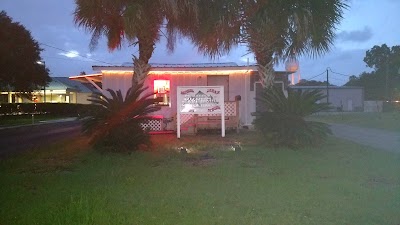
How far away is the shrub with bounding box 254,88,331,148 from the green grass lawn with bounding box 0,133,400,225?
0.61 meters

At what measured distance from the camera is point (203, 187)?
9023mm

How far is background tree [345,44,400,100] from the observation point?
206 ft

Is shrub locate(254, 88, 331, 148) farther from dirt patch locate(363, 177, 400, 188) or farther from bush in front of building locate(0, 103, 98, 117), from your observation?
bush in front of building locate(0, 103, 98, 117)

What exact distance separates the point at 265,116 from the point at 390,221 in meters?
9.12

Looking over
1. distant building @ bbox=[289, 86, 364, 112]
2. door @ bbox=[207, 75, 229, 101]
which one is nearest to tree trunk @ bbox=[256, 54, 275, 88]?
door @ bbox=[207, 75, 229, 101]

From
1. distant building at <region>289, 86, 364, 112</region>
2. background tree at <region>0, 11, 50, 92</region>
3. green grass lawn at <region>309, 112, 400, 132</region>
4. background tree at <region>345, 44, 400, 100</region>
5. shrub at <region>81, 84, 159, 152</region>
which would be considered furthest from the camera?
background tree at <region>345, 44, 400, 100</region>

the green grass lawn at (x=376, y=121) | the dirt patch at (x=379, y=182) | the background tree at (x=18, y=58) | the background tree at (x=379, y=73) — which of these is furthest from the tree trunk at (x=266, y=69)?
the background tree at (x=379, y=73)

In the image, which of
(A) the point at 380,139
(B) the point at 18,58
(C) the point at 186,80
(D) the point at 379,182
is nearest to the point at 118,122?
(D) the point at 379,182

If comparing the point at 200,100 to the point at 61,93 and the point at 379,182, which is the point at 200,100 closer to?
the point at 379,182

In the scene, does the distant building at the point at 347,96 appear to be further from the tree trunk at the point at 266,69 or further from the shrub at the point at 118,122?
the shrub at the point at 118,122

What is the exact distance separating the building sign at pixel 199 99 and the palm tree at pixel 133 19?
5.83 feet

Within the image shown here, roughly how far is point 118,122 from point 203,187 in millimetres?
6130

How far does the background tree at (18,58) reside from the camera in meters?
34.6

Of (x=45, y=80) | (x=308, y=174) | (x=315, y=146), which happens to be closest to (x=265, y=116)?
(x=315, y=146)
